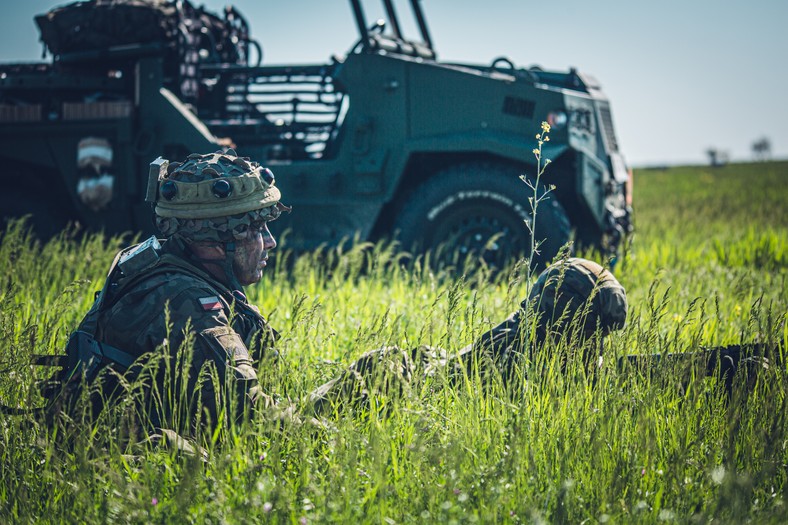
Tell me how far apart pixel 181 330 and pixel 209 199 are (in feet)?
1.95

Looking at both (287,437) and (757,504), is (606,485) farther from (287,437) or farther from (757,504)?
(287,437)

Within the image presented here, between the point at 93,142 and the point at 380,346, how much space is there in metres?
4.94

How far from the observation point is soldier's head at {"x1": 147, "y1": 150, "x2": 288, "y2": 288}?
317cm

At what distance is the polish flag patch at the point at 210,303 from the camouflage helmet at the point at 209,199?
0.32 meters

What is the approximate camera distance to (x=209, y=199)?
3162 millimetres

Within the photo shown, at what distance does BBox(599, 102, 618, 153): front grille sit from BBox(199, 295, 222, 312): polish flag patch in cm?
547

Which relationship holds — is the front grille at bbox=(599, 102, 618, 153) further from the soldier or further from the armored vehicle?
the soldier

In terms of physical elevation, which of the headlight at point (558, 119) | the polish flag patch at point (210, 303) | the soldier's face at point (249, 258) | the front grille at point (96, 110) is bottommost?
the polish flag patch at point (210, 303)

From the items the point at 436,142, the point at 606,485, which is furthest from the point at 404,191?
the point at 606,485

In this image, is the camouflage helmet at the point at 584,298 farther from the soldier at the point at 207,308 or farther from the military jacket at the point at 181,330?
the military jacket at the point at 181,330

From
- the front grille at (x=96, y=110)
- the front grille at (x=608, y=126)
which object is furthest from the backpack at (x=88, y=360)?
the front grille at (x=608, y=126)

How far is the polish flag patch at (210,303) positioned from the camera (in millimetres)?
2912

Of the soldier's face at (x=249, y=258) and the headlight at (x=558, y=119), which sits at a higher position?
the headlight at (x=558, y=119)

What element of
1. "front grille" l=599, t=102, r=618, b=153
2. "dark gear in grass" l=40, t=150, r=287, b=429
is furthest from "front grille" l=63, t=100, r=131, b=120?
"dark gear in grass" l=40, t=150, r=287, b=429
